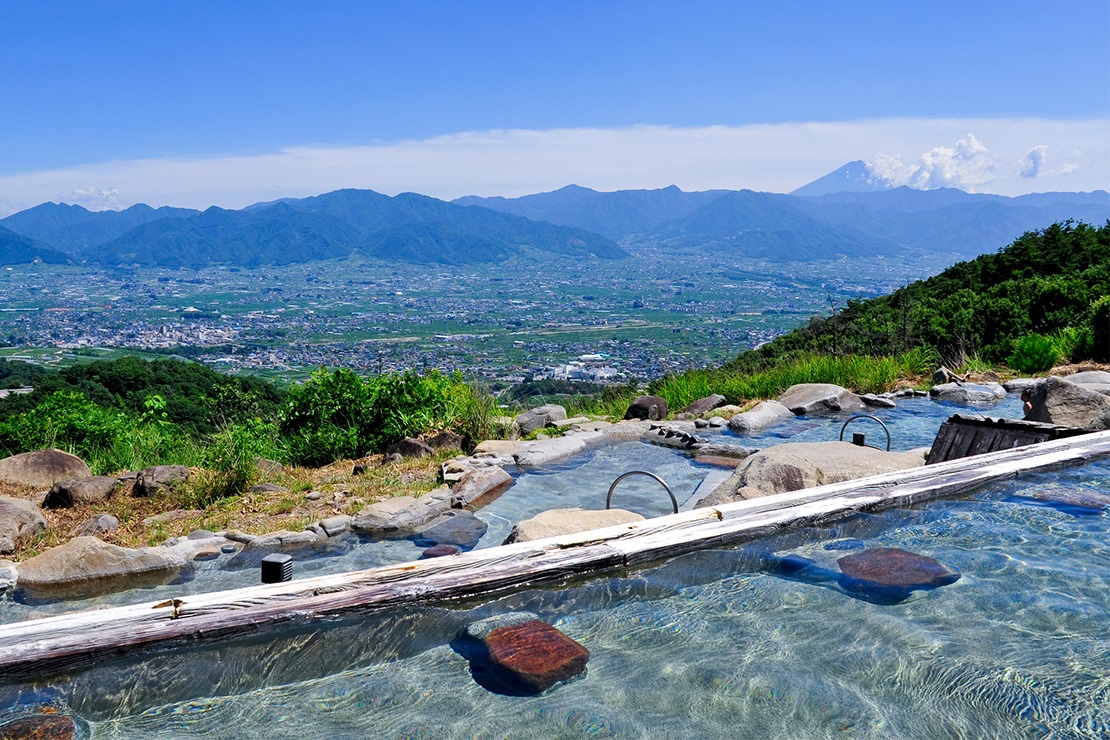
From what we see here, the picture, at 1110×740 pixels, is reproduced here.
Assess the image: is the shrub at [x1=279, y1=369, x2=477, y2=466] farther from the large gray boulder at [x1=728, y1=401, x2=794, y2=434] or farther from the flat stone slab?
the large gray boulder at [x1=728, y1=401, x2=794, y2=434]

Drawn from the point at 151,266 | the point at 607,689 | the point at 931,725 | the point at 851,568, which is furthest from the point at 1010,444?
the point at 151,266

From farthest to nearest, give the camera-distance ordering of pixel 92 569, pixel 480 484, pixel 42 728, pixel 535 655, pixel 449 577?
pixel 480 484 → pixel 92 569 → pixel 449 577 → pixel 535 655 → pixel 42 728

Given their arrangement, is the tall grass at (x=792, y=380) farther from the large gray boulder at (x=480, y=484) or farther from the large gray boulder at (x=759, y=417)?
the large gray boulder at (x=480, y=484)

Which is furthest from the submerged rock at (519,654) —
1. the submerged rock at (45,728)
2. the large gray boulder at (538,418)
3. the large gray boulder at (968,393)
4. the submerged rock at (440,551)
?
the large gray boulder at (968,393)

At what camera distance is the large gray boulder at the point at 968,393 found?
1168 cm

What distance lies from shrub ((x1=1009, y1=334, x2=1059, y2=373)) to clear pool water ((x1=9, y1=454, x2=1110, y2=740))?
32.0 feet

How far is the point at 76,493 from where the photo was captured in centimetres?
685

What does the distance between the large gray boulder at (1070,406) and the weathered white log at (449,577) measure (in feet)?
7.51

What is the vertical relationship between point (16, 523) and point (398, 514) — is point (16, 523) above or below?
above

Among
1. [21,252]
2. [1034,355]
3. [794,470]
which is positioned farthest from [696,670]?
[21,252]

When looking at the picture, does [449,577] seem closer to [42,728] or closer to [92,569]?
[42,728]

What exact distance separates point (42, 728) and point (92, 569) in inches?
92.8

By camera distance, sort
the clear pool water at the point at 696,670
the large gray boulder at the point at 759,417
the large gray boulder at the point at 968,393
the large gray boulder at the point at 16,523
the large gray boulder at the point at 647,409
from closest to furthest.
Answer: the clear pool water at the point at 696,670 → the large gray boulder at the point at 16,523 → the large gray boulder at the point at 759,417 → the large gray boulder at the point at 647,409 → the large gray boulder at the point at 968,393

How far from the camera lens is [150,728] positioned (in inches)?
128
